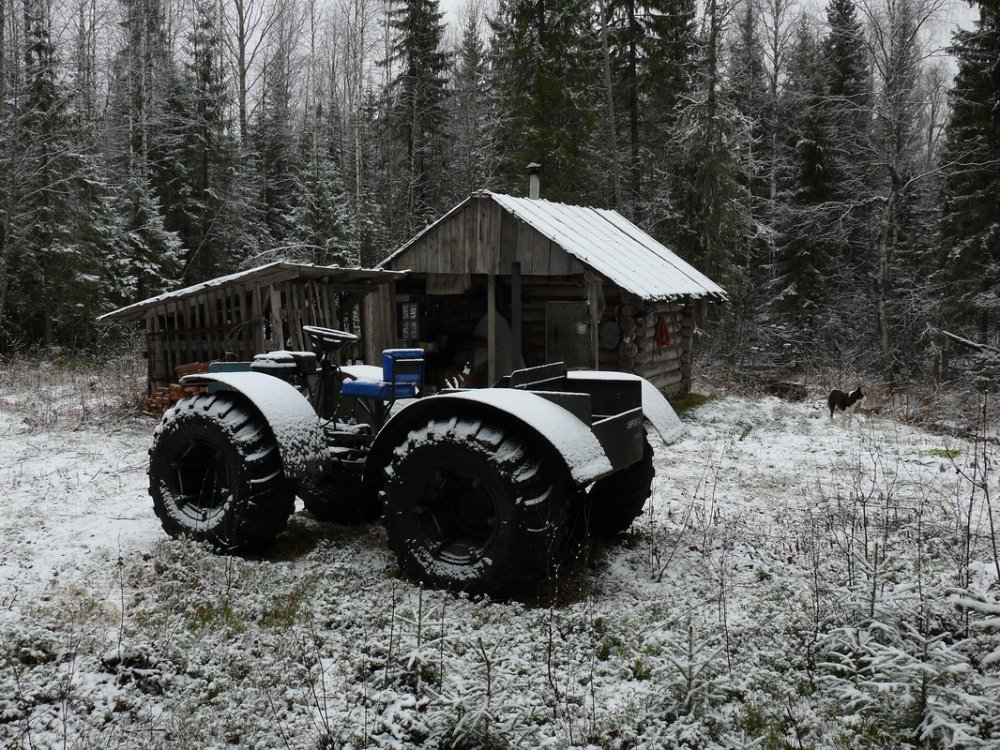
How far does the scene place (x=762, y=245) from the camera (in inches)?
1017

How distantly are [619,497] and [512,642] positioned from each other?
183cm

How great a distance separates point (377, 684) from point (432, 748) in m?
0.49

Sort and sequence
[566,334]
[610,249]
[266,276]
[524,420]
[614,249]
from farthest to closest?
[566,334] < [614,249] < [610,249] < [266,276] < [524,420]

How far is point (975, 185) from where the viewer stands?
1905cm

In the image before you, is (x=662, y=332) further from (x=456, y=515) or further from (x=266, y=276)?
(x=456, y=515)

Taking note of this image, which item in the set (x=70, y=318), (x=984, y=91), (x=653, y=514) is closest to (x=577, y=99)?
(x=984, y=91)

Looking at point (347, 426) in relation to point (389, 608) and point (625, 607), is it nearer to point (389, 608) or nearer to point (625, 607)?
point (389, 608)

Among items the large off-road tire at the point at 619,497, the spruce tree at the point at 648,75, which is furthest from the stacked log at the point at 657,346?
the spruce tree at the point at 648,75

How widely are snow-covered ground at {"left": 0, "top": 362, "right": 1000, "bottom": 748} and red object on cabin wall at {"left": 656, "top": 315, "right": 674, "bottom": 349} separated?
7.55 meters

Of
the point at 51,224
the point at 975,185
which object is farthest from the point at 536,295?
the point at 975,185

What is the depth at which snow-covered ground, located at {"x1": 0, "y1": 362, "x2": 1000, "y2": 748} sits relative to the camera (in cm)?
292

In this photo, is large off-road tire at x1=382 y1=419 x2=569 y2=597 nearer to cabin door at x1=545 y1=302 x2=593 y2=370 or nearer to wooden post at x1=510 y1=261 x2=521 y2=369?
wooden post at x1=510 y1=261 x2=521 y2=369

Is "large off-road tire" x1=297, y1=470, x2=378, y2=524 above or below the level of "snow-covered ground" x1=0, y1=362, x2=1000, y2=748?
above

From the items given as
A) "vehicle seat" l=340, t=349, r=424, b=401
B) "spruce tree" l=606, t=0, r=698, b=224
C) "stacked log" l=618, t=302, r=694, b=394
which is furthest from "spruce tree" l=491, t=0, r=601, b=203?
"vehicle seat" l=340, t=349, r=424, b=401
